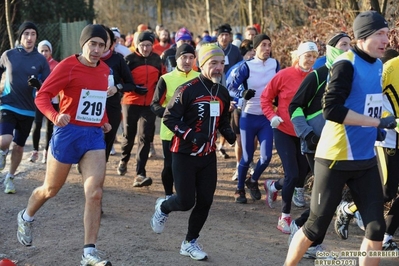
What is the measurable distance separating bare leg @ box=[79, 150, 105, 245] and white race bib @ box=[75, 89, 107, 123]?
0.36 meters

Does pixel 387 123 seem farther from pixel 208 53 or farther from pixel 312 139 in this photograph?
pixel 208 53

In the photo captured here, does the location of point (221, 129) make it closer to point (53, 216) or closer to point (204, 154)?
point (204, 154)

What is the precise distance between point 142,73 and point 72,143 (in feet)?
12.6

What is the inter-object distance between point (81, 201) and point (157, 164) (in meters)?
3.05

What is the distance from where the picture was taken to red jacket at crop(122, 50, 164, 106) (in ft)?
32.6

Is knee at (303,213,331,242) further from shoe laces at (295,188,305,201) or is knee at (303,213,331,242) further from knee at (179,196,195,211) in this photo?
shoe laces at (295,188,305,201)

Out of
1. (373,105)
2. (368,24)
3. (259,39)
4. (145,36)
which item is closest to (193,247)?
(373,105)

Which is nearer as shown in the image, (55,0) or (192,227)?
(192,227)

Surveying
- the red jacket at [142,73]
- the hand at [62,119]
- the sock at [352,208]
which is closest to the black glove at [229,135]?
the sock at [352,208]

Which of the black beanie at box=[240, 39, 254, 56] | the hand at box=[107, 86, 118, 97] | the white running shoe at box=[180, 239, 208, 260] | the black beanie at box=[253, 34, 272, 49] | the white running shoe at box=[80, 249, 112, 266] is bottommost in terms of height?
the white running shoe at box=[180, 239, 208, 260]

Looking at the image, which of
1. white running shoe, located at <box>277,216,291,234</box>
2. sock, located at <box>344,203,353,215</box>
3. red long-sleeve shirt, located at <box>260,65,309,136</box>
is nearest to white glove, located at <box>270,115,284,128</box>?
red long-sleeve shirt, located at <box>260,65,309,136</box>

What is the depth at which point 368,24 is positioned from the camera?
17.1 feet

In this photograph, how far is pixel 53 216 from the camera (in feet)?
26.9

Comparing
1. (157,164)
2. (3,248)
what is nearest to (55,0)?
(157,164)
